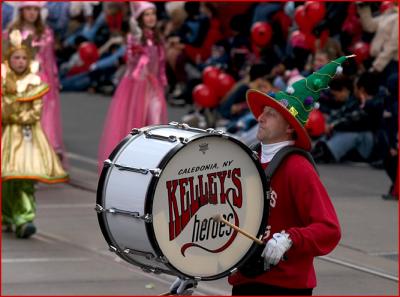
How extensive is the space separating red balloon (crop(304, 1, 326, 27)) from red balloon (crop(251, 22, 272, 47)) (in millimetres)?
1324

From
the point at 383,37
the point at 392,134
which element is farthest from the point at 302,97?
the point at 383,37

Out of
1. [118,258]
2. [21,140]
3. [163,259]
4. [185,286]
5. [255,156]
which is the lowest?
[118,258]

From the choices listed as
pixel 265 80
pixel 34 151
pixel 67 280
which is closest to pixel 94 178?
pixel 265 80

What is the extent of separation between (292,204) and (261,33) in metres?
11.8

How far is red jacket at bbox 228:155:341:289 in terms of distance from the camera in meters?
5.09

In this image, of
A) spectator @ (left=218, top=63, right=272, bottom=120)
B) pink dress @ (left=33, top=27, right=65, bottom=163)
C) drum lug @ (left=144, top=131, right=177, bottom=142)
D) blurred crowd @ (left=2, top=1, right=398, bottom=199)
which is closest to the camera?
drum lug @ (left=144, top=131, right=177, bottom=142)

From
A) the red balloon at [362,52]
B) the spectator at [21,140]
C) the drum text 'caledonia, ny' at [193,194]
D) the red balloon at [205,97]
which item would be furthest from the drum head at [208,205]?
the red balloon at [205,97]

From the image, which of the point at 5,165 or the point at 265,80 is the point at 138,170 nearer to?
the point at 5,165

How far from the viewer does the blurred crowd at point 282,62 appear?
14312 millimetres

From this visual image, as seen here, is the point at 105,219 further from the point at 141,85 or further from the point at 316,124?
the point at 316,124

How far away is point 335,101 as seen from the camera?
15297mm

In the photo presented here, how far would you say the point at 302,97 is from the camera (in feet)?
17.6

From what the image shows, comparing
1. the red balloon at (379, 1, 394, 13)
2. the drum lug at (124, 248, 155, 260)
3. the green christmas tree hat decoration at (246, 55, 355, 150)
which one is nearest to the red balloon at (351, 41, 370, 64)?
the red balloon at (379, 1, 394, 13)

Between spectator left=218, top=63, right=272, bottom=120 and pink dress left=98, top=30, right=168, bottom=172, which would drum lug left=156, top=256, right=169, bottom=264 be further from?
spectator left=218, top=63, right=272, bottom=120
